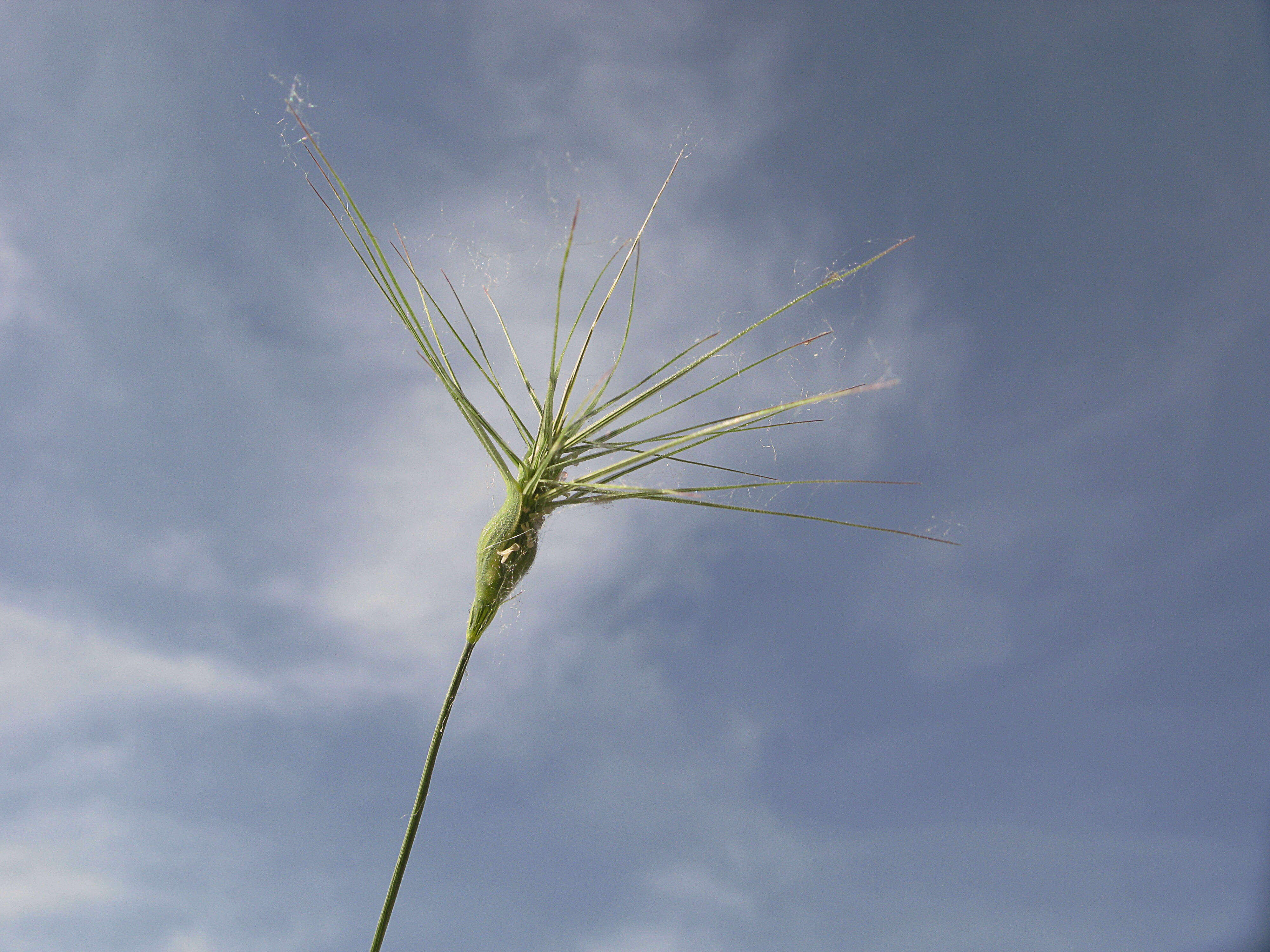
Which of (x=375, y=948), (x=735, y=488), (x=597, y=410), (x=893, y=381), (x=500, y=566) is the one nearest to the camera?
(x=375, y=948)

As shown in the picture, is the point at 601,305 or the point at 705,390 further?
the point at 601,305

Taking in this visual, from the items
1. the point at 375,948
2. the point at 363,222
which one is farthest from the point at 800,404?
the point at 375,948

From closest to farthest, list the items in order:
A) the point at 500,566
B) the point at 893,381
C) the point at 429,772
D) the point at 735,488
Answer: the point at 429,772
the point at 893,381
the point at 500,566
the point at 735,488

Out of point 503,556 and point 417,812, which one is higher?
point 503,556

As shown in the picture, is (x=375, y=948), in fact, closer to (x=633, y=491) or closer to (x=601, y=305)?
(x=633, y=491)

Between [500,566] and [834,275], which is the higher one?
[834,275]

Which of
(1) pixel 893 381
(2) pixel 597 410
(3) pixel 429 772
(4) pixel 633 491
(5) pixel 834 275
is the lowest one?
(3) pixel 429 772

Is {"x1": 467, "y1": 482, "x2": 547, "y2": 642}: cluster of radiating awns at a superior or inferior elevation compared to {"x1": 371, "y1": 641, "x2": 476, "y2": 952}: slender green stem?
superior

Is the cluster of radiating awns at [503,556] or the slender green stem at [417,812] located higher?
the cluster of radiating awns at [503,556]
